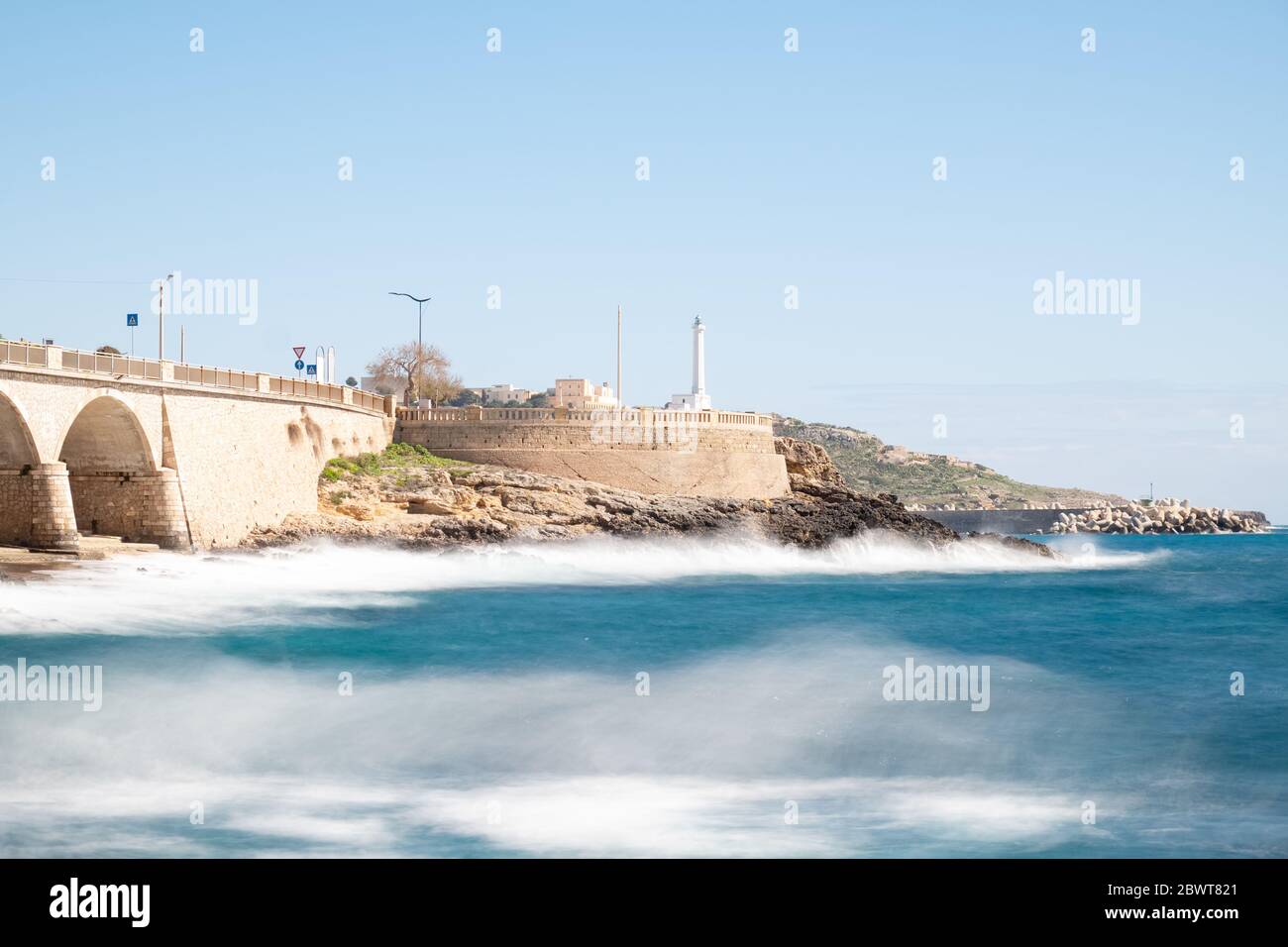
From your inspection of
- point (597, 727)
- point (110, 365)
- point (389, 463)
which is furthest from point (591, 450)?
point (597, 727)

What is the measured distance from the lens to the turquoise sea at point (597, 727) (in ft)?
42.8

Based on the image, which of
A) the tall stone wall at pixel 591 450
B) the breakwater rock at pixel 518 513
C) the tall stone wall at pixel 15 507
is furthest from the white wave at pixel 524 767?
the tall stone wall at pixel 591 450

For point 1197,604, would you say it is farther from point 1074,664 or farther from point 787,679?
point 787,679

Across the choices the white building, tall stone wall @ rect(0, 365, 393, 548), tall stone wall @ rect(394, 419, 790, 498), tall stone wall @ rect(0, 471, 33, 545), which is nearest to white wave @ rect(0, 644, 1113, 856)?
tall stone wall @ rect(0, 365, 393, 548)

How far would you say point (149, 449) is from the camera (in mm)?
A: 31422

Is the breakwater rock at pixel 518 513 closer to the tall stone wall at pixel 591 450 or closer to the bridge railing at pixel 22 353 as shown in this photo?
the tall stone wall at pixel 591 450

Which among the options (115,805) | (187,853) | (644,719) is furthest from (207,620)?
(187,853)

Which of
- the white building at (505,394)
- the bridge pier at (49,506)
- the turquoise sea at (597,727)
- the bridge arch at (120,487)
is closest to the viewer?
the turquoise sea at (597,727)

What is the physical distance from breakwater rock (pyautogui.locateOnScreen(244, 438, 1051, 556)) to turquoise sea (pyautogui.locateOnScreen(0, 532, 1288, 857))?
14.2 feet

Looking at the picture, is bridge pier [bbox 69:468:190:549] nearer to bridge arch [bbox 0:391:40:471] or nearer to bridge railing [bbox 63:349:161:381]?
bridge railing [bbox 63:349:161:381]

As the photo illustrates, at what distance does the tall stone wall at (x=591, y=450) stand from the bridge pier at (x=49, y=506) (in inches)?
810

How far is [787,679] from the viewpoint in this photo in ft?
76.0

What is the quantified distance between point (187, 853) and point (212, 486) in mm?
23455

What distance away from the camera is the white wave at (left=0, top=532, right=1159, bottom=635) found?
24609mm
